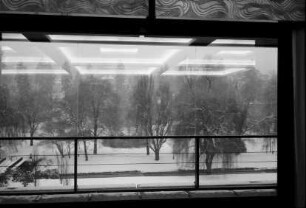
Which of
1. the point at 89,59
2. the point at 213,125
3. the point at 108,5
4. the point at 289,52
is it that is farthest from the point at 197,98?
the point at 108,5

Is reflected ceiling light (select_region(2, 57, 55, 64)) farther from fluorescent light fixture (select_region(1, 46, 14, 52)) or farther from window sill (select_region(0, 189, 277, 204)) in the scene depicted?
window sill (select_region(0, 189, 277, 204))

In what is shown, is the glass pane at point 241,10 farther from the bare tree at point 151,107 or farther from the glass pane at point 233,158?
the glass pane at point 233,158

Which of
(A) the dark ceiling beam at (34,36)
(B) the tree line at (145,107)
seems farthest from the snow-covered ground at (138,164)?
(A) the dark ceiling beam at (34,36)

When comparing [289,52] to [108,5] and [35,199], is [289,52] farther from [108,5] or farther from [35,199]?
[35,199]

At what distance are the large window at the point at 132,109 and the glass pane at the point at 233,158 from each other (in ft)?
0.06

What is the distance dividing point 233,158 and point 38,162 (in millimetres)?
3441

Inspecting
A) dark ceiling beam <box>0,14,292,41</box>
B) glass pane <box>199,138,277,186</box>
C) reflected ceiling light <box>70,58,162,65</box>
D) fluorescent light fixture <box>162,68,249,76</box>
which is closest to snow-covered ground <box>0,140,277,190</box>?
glass pane <box>199,138,277,186</box>

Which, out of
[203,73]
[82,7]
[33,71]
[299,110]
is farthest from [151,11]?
[33,71]

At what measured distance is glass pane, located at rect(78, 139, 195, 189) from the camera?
497 cm

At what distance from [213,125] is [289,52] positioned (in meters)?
2.90

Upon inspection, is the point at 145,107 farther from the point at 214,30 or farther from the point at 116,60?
the point at 214,30

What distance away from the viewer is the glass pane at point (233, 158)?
513cm

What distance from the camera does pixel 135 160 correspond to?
203 inches

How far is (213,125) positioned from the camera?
16.5 ft
